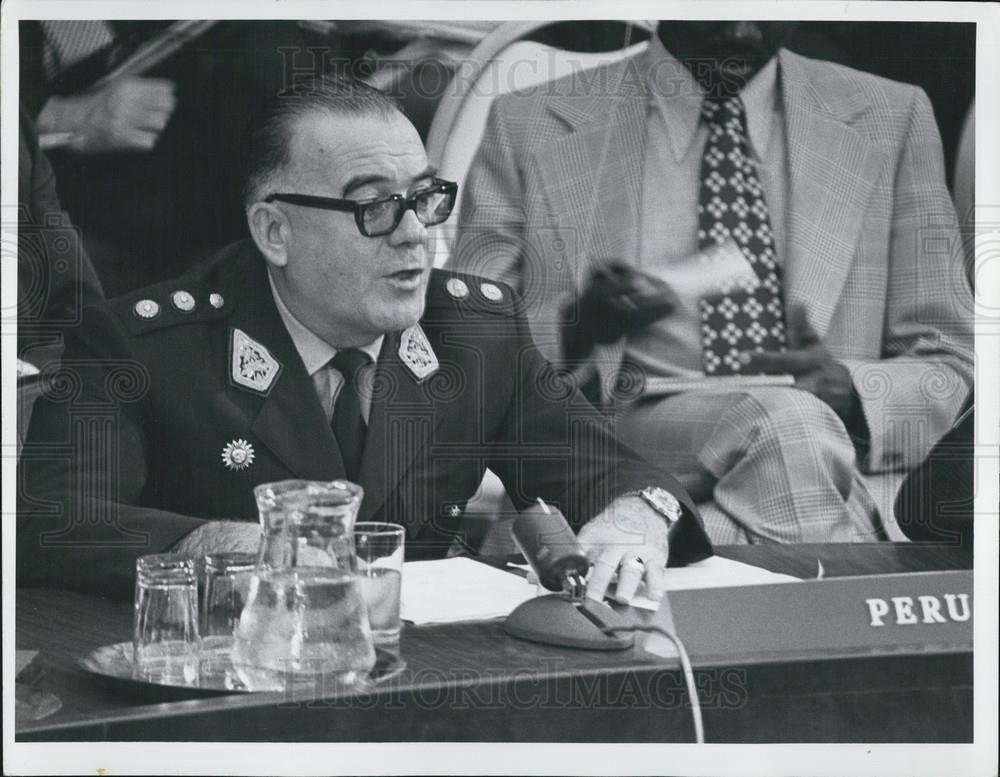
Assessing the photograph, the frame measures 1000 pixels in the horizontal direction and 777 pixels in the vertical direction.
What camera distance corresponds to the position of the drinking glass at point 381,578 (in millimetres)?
2076

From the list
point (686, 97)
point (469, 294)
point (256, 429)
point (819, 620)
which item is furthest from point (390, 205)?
point (819, 620)

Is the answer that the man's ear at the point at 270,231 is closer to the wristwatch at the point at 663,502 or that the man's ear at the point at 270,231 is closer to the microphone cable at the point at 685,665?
the wristwatch at the point at 663,502

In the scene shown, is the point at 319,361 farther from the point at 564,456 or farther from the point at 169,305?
the point at 564,456

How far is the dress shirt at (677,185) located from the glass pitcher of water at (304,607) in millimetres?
686

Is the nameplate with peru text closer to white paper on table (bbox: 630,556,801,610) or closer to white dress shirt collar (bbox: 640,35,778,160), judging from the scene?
white paper on table (bbox: 630,556,801,610)

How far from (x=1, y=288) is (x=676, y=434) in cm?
124

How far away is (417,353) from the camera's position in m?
2.39

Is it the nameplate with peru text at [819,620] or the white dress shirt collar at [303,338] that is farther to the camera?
the white dress shirt collar at [303,338]

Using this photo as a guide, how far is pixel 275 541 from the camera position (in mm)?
2043

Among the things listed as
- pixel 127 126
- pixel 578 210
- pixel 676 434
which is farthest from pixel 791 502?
pixel 127 126

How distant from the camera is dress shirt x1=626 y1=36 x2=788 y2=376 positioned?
2.40 meters

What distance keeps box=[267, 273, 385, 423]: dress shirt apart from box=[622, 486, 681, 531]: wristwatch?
0.51 m

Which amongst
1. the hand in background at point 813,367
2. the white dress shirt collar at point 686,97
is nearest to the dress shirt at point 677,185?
the white dress shirt collar at point 686,97

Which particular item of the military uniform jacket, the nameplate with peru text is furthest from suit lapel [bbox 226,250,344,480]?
the nameplate with peru text
